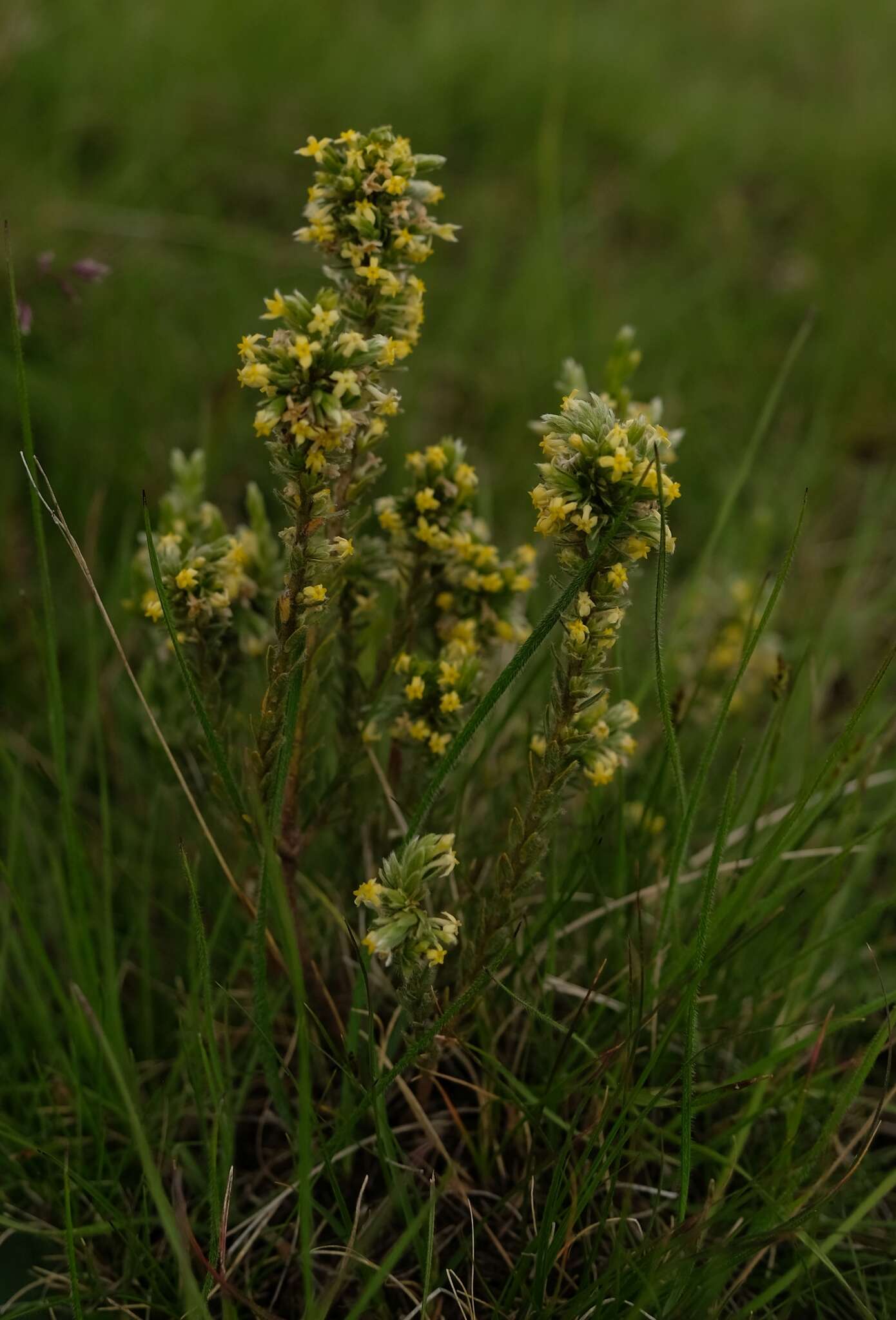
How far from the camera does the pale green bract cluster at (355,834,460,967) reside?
1641 millimetres

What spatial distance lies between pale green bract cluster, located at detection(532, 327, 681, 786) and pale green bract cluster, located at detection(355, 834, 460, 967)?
264mm

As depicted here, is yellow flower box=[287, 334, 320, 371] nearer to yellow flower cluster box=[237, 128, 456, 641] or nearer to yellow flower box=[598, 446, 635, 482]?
yellow flower cluster box=[237, 128, 456, 641]

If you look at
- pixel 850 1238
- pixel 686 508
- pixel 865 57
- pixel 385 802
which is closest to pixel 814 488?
pixel 686 508

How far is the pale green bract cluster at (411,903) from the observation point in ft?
5.38

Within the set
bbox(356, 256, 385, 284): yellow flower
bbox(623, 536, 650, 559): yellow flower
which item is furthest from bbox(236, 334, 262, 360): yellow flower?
bbox(623, 536, 650, 559): yellow flower

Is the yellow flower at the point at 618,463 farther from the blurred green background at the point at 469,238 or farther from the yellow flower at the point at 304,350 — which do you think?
the blurred green background at the point at 469,238

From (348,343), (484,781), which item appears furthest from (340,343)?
(484,781)

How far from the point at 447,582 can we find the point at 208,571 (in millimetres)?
492

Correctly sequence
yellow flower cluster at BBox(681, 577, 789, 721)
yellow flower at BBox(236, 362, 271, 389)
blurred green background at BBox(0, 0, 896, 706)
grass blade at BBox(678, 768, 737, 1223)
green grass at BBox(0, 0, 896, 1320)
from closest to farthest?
yellow flower at BBox(236, 362, 271, 389)
grass blade at BBox(678, 768, 737, 1223)
green grass at BBox(0, 0, 896, 1320)
yellow flower cluster at BBox(681, 577, 789, 721)
blurred green background at BBox(0, 0, 896, 706)

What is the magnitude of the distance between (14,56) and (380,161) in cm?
369

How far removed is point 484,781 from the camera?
2545 mm

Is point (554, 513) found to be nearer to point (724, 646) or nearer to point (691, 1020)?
point (691, 1020)

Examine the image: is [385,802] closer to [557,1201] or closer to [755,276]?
[557,1201]

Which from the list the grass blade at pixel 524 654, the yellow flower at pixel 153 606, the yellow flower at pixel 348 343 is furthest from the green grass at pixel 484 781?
the yellow flower at pixel 348 343
